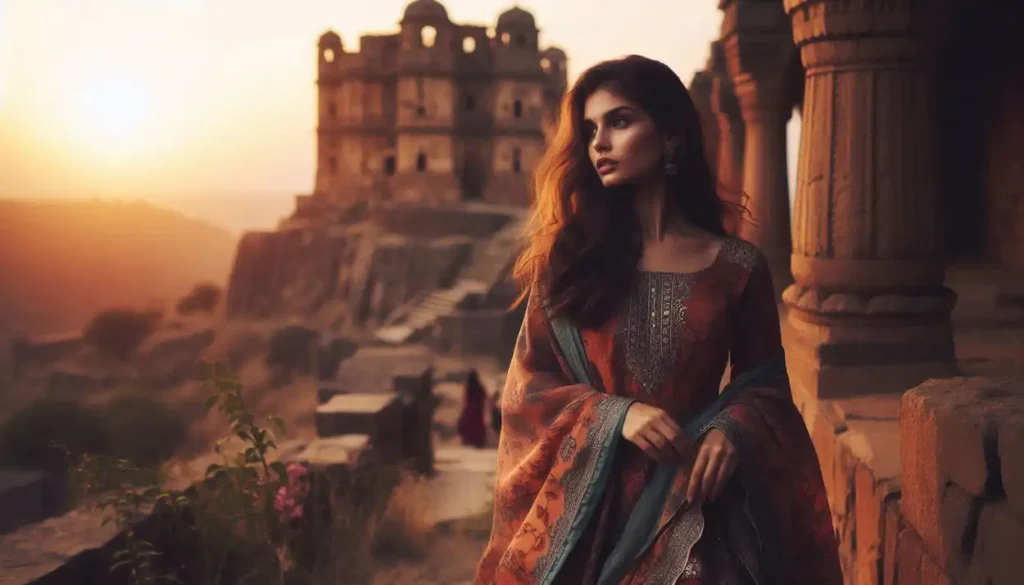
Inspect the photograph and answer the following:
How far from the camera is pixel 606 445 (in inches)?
70.6

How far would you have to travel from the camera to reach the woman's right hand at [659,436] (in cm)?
173

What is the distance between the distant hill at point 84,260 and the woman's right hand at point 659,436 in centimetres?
2805

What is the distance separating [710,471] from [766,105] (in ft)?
14.5

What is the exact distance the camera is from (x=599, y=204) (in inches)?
76.7

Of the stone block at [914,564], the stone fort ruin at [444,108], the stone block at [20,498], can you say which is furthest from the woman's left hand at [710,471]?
the stone fort ruin at [444,108]

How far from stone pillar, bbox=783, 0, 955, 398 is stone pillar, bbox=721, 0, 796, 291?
1.83 m

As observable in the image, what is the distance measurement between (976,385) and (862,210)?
1.54 metres

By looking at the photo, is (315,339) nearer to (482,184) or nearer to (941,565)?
(482,184)

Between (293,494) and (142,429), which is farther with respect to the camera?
(142,429)

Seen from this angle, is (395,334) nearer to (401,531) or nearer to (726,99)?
(726,99)

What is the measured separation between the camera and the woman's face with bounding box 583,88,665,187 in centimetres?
186

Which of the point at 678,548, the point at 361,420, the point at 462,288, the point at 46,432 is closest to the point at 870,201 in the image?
the point at 678,548

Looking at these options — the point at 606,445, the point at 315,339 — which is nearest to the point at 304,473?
the point at 606,445

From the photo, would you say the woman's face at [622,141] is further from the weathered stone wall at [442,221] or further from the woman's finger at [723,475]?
the weathered stone wall at [442,221]
